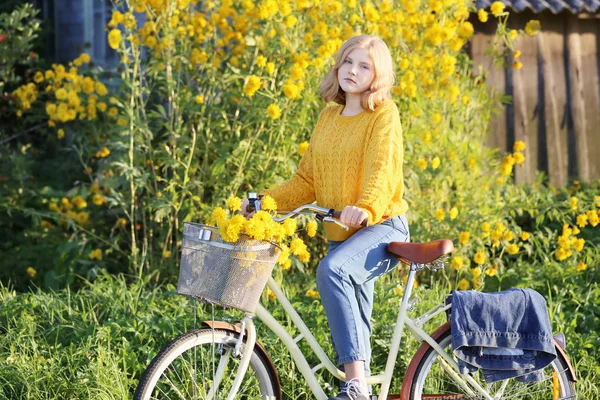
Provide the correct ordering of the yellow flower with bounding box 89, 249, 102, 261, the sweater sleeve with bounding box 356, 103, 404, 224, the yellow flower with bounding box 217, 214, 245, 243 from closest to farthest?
the yellow flower with bounding box 217, 214, 245, 243 < the sweater sleeve with bounding box 356, 103, 404, 224 < the yellow flower with bounding box 89, 249, 102, 261

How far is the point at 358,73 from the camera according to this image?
3527 millimetres

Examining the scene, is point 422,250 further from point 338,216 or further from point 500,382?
point 500,382

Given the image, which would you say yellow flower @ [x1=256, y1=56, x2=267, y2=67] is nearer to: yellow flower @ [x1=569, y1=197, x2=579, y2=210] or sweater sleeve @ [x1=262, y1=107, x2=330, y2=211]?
sweater sleeve @ [x1=262, y1=107, x2=330, y2=211]

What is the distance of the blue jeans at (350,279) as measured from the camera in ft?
10.8

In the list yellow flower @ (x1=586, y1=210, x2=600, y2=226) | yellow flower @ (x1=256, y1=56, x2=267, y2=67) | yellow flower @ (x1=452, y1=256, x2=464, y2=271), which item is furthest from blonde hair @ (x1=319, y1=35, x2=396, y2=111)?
yellow flower @ (x1=586, y1=210, x2=600, y2=226)

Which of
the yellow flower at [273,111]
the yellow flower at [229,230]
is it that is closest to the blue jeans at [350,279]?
the yellow flower at [229,230]

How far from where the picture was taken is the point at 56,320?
15.1 ft

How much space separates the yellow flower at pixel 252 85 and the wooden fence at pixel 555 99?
344 cm

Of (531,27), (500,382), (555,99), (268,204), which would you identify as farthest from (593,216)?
(555,99)

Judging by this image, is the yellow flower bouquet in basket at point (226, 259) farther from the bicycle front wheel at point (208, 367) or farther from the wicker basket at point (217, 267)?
the bicycle front wheel at point (208, 367)

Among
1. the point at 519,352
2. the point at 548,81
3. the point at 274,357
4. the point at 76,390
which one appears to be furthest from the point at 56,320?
the point at 548,81

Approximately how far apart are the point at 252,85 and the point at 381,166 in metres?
1.84

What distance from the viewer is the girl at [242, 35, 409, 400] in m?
3.32

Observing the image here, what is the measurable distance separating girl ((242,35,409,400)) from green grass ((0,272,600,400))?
2.52 feet
